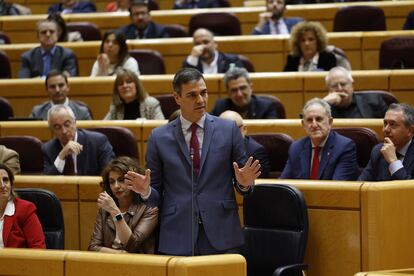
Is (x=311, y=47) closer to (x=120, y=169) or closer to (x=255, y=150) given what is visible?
(x=255, y=150)

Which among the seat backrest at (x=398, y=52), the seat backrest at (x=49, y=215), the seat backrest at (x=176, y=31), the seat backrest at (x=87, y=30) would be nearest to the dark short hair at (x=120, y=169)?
the seat backrest at (x=49, y=215)

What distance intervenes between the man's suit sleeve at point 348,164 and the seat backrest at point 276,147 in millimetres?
466

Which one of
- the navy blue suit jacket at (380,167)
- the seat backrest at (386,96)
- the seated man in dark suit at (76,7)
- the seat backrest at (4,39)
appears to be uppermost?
the seated man in dark suit at (76,7)

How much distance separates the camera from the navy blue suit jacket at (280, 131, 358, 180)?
375cm

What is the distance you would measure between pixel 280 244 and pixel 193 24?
128 inches

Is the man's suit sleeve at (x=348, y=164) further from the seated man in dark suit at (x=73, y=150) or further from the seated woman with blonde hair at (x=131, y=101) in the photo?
the seated woman with blonde hair at (x=131, y=101)

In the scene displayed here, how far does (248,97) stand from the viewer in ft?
15.7

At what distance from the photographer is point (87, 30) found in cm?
658

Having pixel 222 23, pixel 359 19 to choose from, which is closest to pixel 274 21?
pixel 222 23

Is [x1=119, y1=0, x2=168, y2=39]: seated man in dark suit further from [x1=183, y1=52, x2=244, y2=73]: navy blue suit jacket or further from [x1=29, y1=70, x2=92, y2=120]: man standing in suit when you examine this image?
[x1=29, y1=70, x2=92, y2=120]: man standing in suit

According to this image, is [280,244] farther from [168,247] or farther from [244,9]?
[244,9]

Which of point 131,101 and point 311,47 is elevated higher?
point 311,47

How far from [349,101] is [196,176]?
5.58ft

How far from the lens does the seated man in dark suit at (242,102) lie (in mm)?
4754
